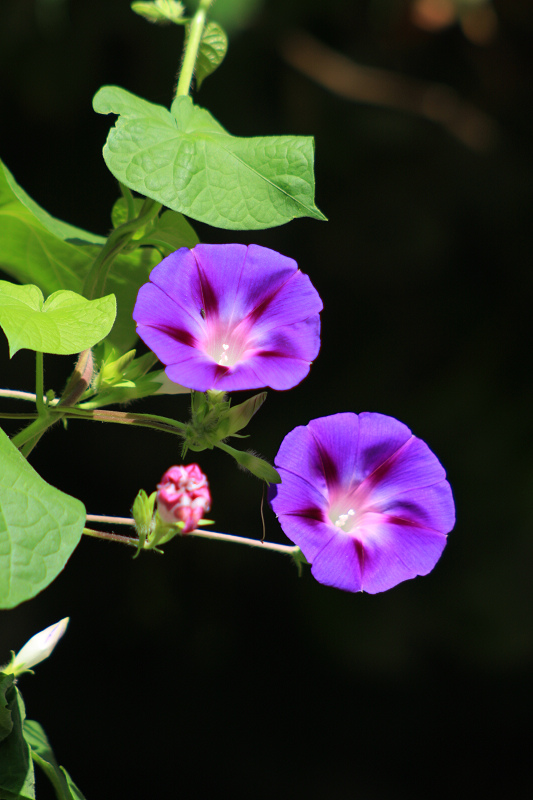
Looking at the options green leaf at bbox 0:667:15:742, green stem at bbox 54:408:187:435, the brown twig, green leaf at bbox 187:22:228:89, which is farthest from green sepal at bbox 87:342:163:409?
the brown twig

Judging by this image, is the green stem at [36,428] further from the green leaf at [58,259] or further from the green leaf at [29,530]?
the green leaf at [58,259]

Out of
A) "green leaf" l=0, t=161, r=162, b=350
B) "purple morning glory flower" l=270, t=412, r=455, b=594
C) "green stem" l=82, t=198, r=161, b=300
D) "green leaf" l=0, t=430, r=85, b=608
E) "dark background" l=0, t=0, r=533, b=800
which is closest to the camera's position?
"green leaf" l=0, t=430, r=85, b=608

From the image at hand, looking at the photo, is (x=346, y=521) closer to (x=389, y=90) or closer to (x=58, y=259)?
(x=58, y=259)

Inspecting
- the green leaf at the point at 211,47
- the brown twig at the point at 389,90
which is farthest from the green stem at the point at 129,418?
the brown twig at the point at 389,90

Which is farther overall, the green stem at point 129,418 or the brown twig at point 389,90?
the brown twig at point 389,90

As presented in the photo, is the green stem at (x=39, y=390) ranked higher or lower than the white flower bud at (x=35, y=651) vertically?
higher

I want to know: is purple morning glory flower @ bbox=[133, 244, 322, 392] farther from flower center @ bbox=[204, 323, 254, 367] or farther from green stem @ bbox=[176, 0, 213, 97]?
green stem @ bbox=[176, 0, 213, 97]

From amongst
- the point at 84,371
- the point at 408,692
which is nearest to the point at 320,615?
the point at 408,692
